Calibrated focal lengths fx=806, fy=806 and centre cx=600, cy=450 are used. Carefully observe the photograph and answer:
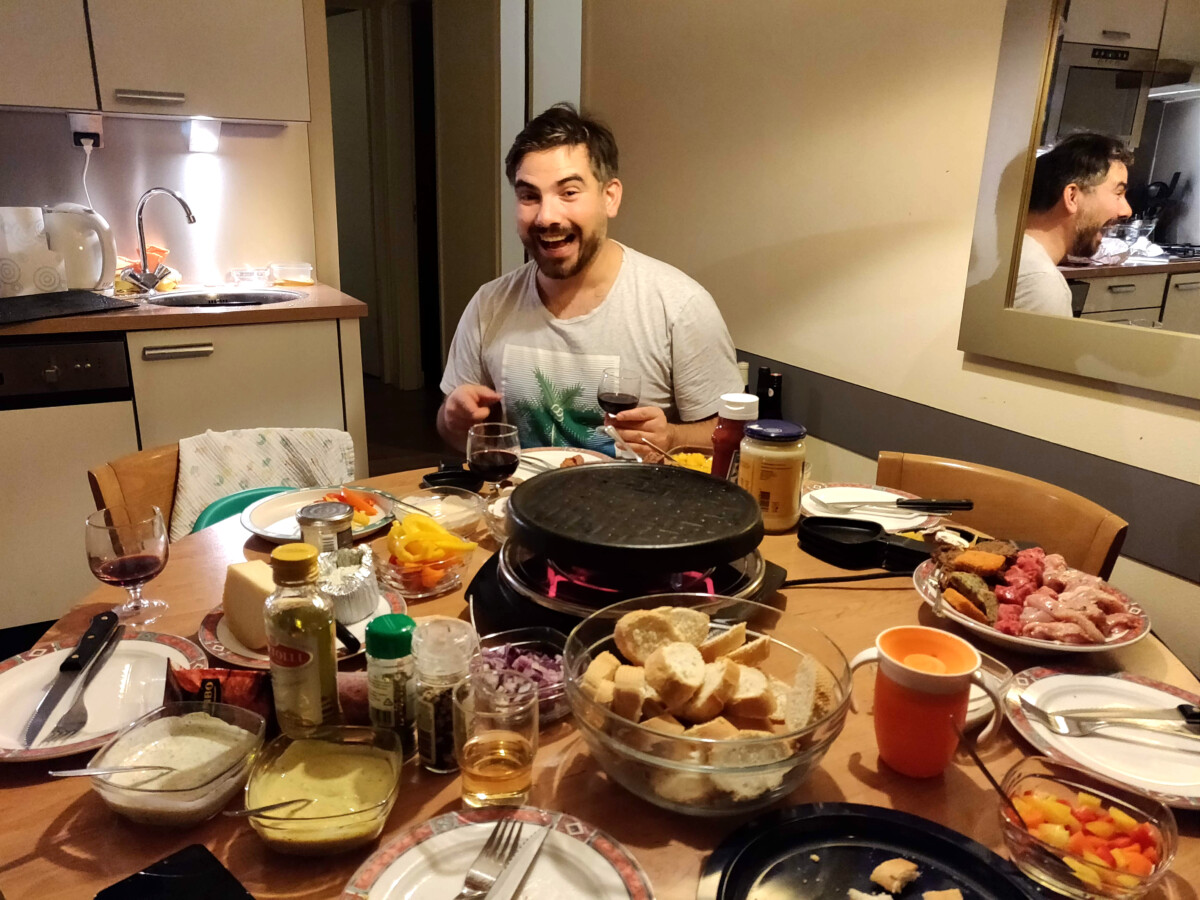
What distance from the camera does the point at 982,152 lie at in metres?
1.89

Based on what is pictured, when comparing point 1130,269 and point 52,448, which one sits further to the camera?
point 52,448

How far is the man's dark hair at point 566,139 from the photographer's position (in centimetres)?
207

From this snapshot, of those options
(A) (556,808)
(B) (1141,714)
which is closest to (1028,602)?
(B) (1141,714)

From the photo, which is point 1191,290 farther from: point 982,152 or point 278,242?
point 278,242

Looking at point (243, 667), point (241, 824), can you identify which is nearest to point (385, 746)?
point (241, 824)

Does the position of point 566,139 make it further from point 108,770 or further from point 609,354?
point 108,770

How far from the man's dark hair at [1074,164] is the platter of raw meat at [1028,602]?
3.29ft

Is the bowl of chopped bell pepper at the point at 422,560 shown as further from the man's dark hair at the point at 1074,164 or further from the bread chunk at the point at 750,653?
the man's dark hair at the point at 1074,164

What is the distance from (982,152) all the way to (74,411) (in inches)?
97.7

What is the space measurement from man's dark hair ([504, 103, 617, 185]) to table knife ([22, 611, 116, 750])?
1523mm

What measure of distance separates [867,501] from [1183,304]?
76 cm

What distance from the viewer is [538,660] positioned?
2.81 ft

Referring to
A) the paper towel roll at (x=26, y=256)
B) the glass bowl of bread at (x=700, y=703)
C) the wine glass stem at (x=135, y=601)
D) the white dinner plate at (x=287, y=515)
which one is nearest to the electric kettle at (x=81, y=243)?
the paper towel roll at (x=26, y=256)

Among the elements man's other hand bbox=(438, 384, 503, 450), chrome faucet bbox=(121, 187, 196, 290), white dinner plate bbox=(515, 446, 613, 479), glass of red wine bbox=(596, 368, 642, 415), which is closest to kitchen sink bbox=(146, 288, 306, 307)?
chrome faucet bbox=(121, 187, 196, 290)
